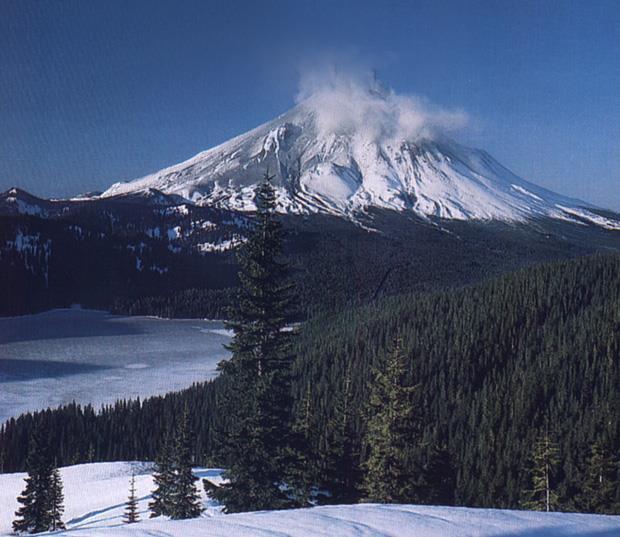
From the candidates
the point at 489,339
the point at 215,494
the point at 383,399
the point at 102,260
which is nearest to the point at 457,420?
the point at 489,339

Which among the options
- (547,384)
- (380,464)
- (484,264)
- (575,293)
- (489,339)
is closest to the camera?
(380,464)

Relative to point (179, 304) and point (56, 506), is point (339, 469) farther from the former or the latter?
point (179, 304)

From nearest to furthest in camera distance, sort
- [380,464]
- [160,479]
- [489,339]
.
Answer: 1. [380,464]
2. [160,479]
3. [489,339]

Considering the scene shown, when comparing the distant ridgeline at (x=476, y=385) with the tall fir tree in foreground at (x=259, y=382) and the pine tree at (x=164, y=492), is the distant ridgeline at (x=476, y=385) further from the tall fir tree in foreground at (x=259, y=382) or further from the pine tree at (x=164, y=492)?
the pine tree at (x=164, y=492)

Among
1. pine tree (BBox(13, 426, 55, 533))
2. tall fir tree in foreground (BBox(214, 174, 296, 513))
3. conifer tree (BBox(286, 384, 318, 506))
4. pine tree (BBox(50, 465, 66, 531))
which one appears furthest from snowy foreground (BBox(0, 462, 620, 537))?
pine tree (BBox(13, 426, 55, 533))

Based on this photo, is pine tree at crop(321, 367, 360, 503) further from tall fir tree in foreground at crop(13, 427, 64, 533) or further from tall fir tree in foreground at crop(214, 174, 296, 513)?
tall fir tree in foreground at crop(13, 427, 64, 533)

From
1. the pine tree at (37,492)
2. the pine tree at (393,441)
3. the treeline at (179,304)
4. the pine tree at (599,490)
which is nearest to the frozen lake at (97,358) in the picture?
the treeline at (179,304)

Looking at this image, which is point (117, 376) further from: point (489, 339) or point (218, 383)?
point (489, 339)
